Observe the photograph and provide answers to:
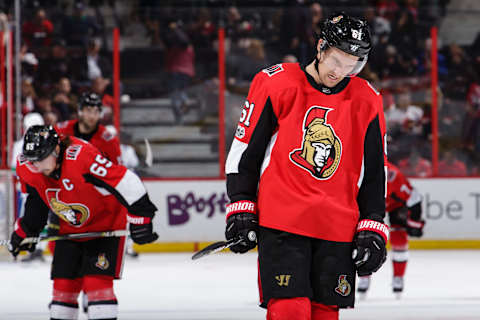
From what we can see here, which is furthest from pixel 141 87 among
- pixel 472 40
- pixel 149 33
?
pixel 472 40

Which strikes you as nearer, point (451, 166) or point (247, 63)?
point (247, 63)

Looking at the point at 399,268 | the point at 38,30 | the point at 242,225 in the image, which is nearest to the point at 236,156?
the point at 242,225

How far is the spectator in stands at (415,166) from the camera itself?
802 centimetres

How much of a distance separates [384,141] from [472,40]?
6.05 m

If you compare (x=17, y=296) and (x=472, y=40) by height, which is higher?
(x=472, y=40)

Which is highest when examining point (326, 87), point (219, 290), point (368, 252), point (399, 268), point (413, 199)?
point (326, 87)

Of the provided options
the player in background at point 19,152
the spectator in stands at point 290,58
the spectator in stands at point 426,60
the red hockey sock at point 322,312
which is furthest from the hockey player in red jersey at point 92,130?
the spectator in stands at point 426,60

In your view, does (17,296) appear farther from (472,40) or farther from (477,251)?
(472,40)

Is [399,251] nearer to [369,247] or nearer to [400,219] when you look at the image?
[400,219]

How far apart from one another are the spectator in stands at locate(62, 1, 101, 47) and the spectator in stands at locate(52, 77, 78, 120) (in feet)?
1.30

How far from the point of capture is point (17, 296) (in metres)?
5.63

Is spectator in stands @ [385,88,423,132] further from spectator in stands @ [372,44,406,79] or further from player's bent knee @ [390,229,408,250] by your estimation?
player's bent knee @ [390,229,408,250]

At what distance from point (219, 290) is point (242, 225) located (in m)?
3.50

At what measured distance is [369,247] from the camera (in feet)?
8.01
